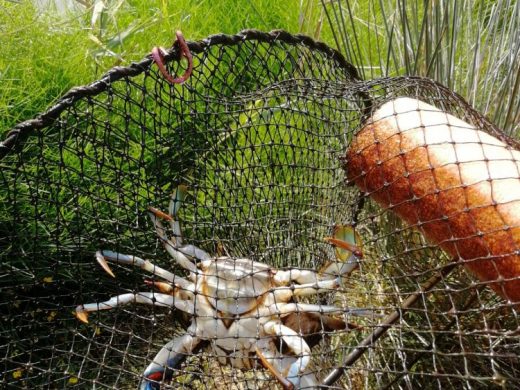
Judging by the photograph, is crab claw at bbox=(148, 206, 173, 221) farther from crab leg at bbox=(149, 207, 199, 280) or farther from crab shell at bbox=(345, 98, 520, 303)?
crab shell at bbox=(345, 98, 520, 303)

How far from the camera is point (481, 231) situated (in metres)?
1.09

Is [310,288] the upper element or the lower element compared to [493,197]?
lower

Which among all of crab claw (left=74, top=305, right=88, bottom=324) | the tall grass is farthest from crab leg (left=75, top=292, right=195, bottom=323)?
the tall grass

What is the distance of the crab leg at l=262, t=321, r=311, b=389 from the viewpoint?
116 centimetres

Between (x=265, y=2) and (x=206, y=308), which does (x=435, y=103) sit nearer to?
(x=206, y=308)

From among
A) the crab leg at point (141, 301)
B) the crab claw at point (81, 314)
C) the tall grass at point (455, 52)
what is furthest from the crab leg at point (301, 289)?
the tall grass at point (455, 52)

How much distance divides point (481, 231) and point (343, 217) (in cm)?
49

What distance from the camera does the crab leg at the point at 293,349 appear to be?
3.81 ft

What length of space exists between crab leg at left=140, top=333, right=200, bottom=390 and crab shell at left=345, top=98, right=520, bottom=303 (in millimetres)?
450

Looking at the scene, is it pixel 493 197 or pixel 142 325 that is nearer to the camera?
pixel 493 197

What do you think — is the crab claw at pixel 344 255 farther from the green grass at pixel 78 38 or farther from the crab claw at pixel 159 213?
the green grass at pixel 78 38

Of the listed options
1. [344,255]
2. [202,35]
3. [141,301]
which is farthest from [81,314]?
[202,35]

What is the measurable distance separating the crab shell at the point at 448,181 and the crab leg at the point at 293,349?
0.96 feet

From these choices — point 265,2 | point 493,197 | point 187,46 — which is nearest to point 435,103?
point 493,197
